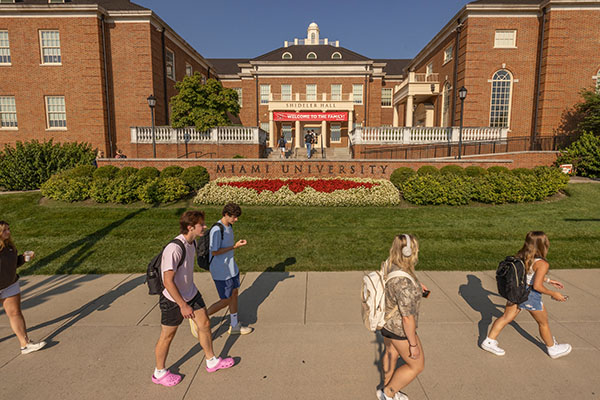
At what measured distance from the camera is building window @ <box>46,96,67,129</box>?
23.5m

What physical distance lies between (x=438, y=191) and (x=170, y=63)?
2408cm

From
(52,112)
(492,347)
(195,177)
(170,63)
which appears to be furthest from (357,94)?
(492,347)

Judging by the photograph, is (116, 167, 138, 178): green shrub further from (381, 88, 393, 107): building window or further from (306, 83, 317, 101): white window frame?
(381, 88, 393, 107): building window

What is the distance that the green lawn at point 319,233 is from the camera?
789cm

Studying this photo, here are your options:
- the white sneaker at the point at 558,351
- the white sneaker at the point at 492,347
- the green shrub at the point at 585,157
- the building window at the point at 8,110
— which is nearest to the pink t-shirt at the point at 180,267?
the white sneaker at the point at 492,347

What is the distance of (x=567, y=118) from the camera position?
22.4 meters

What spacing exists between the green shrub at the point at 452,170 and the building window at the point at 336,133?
70.3 ft

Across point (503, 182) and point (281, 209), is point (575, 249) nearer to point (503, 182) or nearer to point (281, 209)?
point (503, 182)

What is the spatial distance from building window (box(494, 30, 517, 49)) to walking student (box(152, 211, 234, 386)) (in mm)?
26302

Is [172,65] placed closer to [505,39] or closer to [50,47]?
[50,47]

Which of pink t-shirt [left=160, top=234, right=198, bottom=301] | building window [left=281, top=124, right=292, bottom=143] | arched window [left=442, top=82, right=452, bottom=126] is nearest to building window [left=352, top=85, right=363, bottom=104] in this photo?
building window [left=281, top=124, right=292, bottom=143]

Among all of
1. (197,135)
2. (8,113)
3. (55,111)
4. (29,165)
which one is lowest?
(29,165)

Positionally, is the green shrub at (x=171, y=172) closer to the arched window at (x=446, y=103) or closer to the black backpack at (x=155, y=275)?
the black backpack at (x=155, y=275)

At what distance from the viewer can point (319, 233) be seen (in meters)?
9.76
